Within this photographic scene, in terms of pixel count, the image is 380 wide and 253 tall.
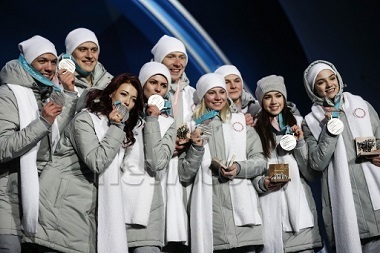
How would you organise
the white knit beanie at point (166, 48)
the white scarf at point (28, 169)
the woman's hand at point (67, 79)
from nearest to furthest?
the white scarf at point (28, 169)
the woman's hand at point (67, 79)
the white knit beanie at point (166, 48)

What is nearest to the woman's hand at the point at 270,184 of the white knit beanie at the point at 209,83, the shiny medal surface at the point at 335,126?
the shiny medal surface at the point at 335,126

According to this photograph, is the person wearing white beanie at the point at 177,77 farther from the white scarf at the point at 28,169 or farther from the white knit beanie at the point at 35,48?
the white scarf at the point at 28,169

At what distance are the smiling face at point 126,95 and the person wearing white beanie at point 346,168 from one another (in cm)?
127

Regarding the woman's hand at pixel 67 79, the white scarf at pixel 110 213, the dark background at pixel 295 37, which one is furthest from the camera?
the dark background at pixel 295 37

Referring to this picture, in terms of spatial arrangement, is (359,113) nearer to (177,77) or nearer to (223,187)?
(223,187)

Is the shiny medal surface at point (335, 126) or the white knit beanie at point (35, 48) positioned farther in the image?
the shiny medal surface at point (335, 126)

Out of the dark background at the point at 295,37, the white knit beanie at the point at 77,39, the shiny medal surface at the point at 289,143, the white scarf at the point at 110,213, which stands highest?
the dark background at the point at 295,37

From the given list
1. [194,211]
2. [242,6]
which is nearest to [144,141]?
[194,211]

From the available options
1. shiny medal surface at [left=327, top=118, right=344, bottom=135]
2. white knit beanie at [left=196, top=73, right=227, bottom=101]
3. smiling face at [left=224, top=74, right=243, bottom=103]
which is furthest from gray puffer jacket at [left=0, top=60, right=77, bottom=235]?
shiny medal surface at [left=327, top=118, right=344, bottom=135]

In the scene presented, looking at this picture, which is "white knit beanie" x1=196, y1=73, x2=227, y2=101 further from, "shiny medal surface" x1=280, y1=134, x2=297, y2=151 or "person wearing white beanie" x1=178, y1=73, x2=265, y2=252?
"shiny medal surface" x1=280, y1=134, x2=297, y2=151

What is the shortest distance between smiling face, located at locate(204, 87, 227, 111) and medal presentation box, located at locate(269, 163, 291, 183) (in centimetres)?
55

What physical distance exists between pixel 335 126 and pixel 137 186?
52.6 inches

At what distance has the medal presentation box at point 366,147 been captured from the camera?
465 centimetres

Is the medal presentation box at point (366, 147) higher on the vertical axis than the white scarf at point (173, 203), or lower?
higher
